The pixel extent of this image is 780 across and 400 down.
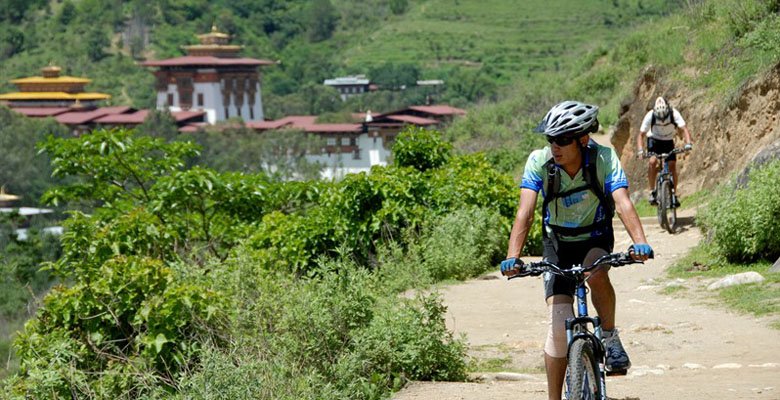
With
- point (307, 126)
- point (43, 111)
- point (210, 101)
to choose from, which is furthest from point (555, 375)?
point (210, 101)

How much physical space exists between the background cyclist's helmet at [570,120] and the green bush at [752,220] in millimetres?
4709

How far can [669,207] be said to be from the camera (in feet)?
36.8

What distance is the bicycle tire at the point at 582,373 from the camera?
4.13m

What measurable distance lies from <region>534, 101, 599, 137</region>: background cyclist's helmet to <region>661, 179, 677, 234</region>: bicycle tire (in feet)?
22.5

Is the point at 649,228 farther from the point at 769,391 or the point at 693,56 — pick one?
the point at 769,391

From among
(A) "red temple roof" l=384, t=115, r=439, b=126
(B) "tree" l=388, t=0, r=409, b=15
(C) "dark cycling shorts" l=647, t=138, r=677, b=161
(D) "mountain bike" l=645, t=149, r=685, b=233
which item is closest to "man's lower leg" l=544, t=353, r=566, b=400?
(D) "mountain bike" l=645, t=149, r=685, b=233

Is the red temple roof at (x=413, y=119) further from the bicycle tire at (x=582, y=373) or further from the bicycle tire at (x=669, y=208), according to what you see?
the bicycle tire at (x=582, y=373)

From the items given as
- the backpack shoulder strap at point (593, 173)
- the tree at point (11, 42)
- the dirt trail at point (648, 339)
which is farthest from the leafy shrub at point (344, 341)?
the tree at point (11, 42)

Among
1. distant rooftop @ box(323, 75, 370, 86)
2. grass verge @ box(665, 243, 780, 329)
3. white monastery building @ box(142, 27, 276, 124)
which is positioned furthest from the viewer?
distant rooftop @ box(323, 75, 370, 86)

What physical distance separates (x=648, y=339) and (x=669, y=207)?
Answer: 4287mm

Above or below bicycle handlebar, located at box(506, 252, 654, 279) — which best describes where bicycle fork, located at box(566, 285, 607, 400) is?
below

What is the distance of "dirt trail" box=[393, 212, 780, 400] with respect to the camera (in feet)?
18.8

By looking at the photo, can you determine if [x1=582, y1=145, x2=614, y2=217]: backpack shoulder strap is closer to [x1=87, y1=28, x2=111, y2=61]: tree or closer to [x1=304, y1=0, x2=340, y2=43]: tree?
[x1=87, y1=28, x2=111, y2=61]: tree

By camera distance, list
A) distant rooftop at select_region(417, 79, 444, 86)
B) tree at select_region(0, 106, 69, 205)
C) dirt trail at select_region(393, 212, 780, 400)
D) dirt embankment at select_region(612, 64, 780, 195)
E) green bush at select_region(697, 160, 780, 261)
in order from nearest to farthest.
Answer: dirt trail at select_region(393, 212, 780, 400)
green bush at select_region(697, 160, 780, 261)
dirt embankment at select_region(612, 64, 780, 195)
tree at select_region(0, 106, 69, 205)
distant rooftop at select_region(417, 79, 444, 86)
